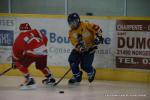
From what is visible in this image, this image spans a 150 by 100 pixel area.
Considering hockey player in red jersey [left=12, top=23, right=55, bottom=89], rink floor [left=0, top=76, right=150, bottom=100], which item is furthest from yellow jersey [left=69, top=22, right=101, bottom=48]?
rink floor [left=0, top=76, right=150, bottom=100]

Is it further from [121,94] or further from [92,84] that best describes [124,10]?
[121,94]

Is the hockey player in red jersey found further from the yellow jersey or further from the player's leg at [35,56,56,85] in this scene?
the yellow jersey

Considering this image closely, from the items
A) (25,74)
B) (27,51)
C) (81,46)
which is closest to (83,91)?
(81,46)

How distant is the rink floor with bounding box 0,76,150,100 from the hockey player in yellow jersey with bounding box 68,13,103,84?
23cm

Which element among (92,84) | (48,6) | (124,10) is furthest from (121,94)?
(48,6)

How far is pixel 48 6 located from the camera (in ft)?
29.6

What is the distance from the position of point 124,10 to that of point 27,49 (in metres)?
2.09

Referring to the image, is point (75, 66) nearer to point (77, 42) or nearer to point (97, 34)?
point (77, 42)

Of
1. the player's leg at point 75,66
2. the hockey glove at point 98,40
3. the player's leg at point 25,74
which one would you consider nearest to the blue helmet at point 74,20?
the hockey glove at point 98,40

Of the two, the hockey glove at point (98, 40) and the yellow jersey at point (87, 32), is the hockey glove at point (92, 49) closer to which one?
the yellow jersey at point (87, 32)

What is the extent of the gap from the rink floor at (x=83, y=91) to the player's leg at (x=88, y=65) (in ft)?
0.49

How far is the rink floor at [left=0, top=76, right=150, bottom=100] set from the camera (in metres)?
6.62

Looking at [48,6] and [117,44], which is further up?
[48,6]

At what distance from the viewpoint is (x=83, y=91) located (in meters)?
7.09
